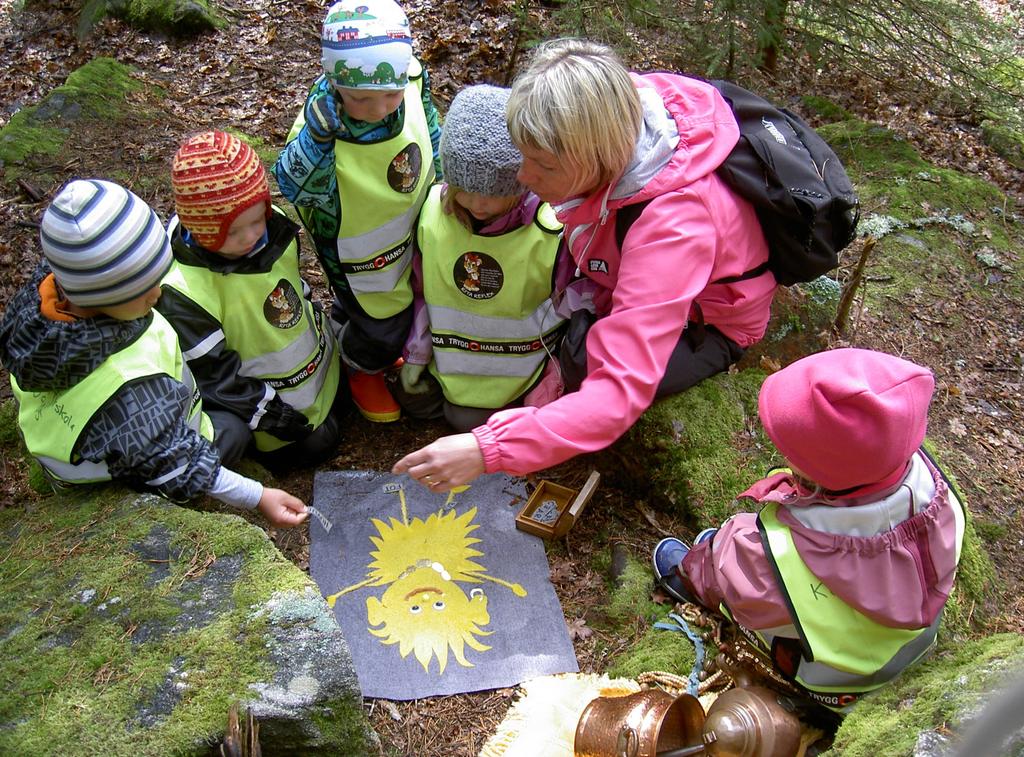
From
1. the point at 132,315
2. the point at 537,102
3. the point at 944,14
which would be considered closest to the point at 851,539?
the point at 537,102

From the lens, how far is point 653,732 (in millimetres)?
2312

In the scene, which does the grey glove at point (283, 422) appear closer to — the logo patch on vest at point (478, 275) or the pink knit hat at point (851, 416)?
the logo patch on vest at point (478, 275)

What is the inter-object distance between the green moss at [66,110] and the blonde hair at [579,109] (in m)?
4.05

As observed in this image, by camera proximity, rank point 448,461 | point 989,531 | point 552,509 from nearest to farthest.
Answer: point 448,461 < point 989,531 < point 552,509

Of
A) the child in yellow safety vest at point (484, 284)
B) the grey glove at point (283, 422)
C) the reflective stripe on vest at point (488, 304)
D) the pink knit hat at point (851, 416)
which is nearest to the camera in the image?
the pink knit hat at point (851, 416)

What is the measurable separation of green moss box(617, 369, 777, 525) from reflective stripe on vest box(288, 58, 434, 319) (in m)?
1.26

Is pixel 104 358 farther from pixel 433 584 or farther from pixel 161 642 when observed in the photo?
→ pixel 433 584

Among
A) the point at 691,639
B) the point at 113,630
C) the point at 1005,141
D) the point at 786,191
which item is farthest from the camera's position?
the point at 1005,141

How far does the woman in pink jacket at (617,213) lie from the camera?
258 cm

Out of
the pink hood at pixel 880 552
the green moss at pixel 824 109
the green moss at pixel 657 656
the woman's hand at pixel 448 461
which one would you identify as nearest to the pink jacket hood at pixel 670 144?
the woman's hand at pixel 448 461

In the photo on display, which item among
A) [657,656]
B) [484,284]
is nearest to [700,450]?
[657,656]

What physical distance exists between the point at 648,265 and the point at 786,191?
58cm

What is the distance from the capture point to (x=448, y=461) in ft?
8.37

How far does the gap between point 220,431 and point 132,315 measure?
79cm
